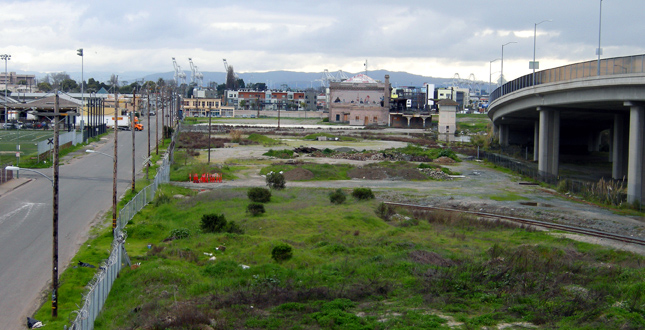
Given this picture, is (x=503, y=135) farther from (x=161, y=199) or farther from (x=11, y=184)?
(x=11, y=184)

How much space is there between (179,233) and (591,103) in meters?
36.7

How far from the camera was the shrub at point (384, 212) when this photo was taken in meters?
34.5

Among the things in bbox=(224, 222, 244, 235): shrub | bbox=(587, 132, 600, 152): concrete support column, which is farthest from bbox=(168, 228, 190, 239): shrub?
bbox=(587, 132, 600, 152): concrete support column

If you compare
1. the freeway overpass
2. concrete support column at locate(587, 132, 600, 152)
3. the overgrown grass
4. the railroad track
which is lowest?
the railroad track

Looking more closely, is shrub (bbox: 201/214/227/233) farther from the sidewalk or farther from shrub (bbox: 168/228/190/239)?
the sidewalk

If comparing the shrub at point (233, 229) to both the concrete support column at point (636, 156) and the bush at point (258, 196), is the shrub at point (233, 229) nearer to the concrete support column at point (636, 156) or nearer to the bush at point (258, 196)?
the bush at point (258, 196)

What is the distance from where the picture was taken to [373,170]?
58.8 metres

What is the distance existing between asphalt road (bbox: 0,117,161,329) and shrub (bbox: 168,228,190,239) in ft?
13.4

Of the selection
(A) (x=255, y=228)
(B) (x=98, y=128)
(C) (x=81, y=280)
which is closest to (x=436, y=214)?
(A) (x=255, y=228)

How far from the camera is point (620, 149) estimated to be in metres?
56.3

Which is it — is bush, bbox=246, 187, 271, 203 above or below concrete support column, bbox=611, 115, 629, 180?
below

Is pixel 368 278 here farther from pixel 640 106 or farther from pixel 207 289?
pixel 640 106

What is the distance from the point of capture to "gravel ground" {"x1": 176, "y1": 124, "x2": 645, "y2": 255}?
3525 cm

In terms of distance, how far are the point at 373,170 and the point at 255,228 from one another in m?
30.2
